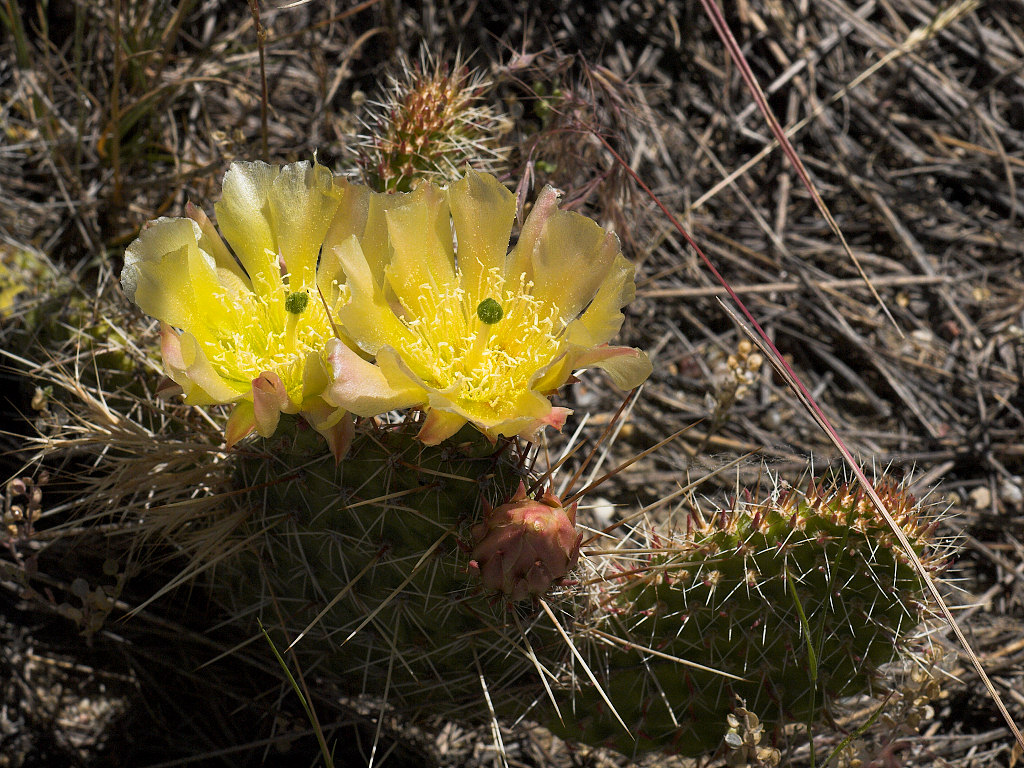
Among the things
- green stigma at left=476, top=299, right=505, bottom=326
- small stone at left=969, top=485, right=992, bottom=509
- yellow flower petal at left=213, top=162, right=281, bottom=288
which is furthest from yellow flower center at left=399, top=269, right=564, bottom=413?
small stone at left=969, top=485, right=992, bottom=509

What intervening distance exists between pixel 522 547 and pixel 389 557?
21 cm

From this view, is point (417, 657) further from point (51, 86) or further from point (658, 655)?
point (51, 86)

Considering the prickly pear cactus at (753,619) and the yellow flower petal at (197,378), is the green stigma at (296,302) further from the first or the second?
the prickly pear cactus at (753,619)

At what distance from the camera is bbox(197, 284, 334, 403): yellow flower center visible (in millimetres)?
1103

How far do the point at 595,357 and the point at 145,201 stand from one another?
1473mm

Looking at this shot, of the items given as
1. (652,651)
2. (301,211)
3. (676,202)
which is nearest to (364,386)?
(301,211)

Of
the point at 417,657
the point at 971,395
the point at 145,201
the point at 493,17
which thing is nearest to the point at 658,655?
the point at 417,657

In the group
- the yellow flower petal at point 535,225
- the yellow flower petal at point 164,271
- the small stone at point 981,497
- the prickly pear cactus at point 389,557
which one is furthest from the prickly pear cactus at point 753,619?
the small stone at point 981,497

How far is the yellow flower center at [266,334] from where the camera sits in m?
1.10

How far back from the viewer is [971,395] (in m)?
2.15

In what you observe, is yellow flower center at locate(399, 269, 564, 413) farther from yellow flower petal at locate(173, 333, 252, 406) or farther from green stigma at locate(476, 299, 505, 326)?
yellow flower petal at locate(173, 333, 252, 406)

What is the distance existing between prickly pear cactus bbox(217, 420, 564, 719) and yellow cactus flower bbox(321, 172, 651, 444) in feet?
0.35

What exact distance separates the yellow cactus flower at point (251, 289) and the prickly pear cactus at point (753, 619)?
1.85 ft

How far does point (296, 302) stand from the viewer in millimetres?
1107
